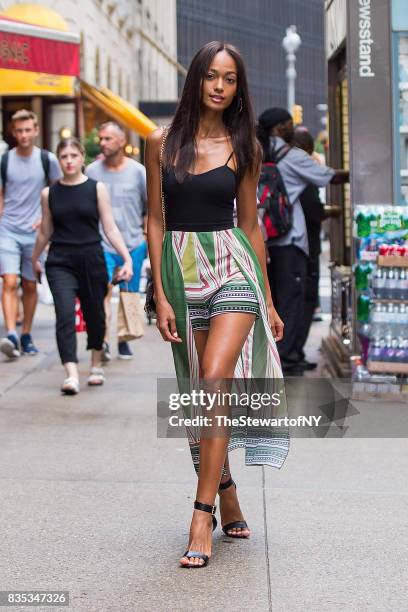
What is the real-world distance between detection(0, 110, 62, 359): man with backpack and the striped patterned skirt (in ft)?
19.3

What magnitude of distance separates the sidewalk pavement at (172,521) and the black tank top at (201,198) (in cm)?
120

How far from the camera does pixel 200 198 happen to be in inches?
189

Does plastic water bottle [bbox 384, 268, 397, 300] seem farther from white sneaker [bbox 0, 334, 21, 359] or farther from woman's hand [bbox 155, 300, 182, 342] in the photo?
woman's hand [bbox 155, 300, 182, 342]

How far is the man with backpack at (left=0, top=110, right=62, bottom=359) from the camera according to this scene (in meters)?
10.7

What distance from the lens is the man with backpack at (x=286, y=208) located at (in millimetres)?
9117

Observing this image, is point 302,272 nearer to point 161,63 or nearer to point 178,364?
point 178,364

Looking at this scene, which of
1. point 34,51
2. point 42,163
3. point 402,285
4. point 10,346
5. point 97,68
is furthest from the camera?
point 97,68

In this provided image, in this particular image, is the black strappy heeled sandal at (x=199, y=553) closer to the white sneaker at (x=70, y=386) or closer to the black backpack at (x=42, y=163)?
the white sneaker at (x=70, y=386)

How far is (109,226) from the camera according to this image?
30.0 ft

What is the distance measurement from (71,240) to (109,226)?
0.32m

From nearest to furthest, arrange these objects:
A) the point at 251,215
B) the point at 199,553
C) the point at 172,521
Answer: the point at 199,553 → the point at 251,215 → the point at 172,521

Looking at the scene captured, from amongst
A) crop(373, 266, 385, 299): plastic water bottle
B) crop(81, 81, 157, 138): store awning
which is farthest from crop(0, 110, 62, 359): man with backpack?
crop(81, 81, 157, 138): store awning

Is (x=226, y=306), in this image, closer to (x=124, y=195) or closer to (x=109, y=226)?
(x=109, y=226)

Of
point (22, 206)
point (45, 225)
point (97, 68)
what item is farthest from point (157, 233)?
point (97, 68)
